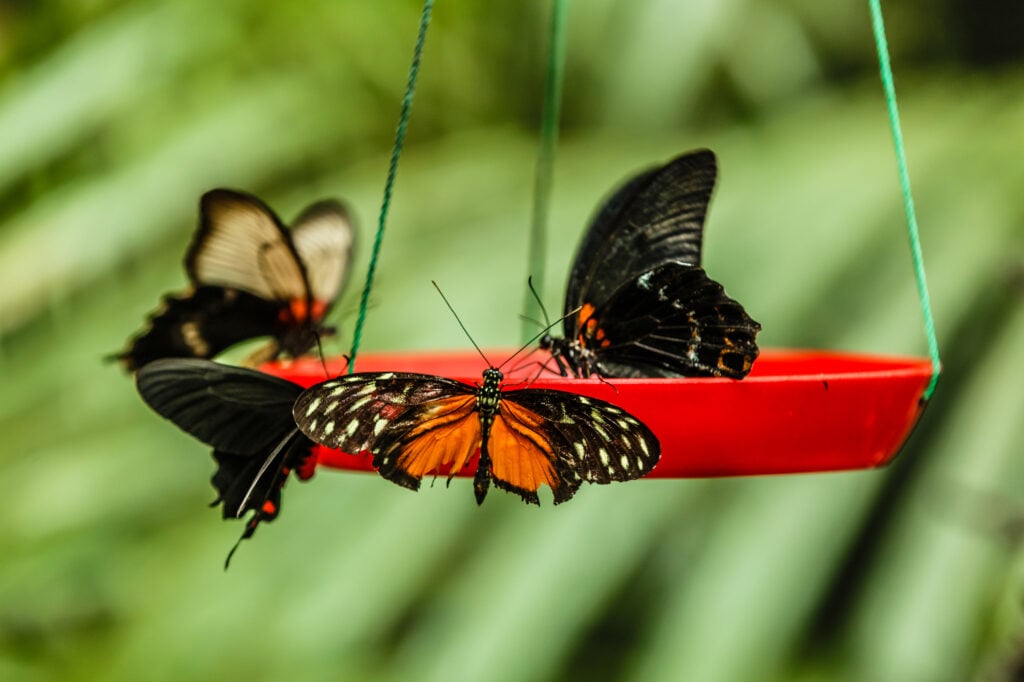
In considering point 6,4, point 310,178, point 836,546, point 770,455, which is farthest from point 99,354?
point 770,455

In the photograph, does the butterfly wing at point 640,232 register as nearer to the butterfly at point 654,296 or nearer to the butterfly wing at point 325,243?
the butterfly at point 654,296

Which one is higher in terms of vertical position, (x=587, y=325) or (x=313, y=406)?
(x=313, y=406)

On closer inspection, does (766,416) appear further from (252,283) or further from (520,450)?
(252,283)

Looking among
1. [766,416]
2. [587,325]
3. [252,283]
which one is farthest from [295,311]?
[766,416]

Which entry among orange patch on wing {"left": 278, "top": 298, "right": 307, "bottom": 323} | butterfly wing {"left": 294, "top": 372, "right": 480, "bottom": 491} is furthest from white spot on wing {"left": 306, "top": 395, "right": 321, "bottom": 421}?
orange patch on wing {"left": 278, "top": 298, "right": 307, "bottom": 323}

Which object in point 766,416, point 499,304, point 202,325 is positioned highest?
point 202,325

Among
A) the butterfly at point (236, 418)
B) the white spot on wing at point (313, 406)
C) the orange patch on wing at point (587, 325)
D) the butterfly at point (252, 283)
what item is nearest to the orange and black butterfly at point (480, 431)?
the white spot on wing at point (313, 406)
